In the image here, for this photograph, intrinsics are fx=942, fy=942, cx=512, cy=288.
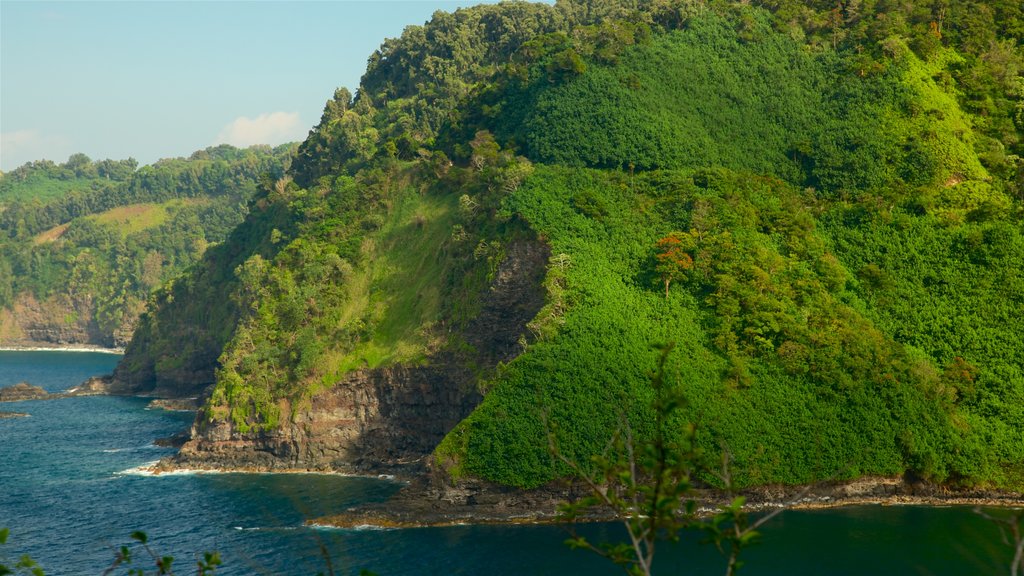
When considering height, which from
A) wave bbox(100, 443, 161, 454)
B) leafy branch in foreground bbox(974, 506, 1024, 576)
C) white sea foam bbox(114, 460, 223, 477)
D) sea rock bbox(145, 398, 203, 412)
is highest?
leafy branch in foreground bbox(974, 506, 1024, 576)

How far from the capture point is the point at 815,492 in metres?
79.4

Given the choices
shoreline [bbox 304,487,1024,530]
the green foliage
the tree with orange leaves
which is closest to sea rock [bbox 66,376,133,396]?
shoreline [bbox 304,487,1024,530]

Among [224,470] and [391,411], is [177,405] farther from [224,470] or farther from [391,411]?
[391,411]

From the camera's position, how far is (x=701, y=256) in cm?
9294

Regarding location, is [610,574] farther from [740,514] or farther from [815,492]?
[740,514]

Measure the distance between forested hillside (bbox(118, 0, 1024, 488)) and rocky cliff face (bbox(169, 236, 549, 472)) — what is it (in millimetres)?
441

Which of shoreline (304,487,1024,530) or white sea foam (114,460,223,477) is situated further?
white sea foam (114,460,223,477)

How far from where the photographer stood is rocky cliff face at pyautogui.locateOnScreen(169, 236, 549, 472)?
9606 cm

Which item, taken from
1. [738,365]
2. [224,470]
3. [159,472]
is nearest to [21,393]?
[159,472]

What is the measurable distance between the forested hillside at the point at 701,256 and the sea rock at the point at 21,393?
3814 centimetres

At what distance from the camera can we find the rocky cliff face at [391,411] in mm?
96062

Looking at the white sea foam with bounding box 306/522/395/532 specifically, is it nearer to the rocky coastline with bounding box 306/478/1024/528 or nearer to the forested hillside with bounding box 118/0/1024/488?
the rocky coastline with bounding box 306/478/1024/528

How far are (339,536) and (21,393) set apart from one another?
3998 inches

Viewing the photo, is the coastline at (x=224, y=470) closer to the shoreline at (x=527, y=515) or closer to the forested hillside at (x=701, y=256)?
the forested hillside at (x=701, y=256)
